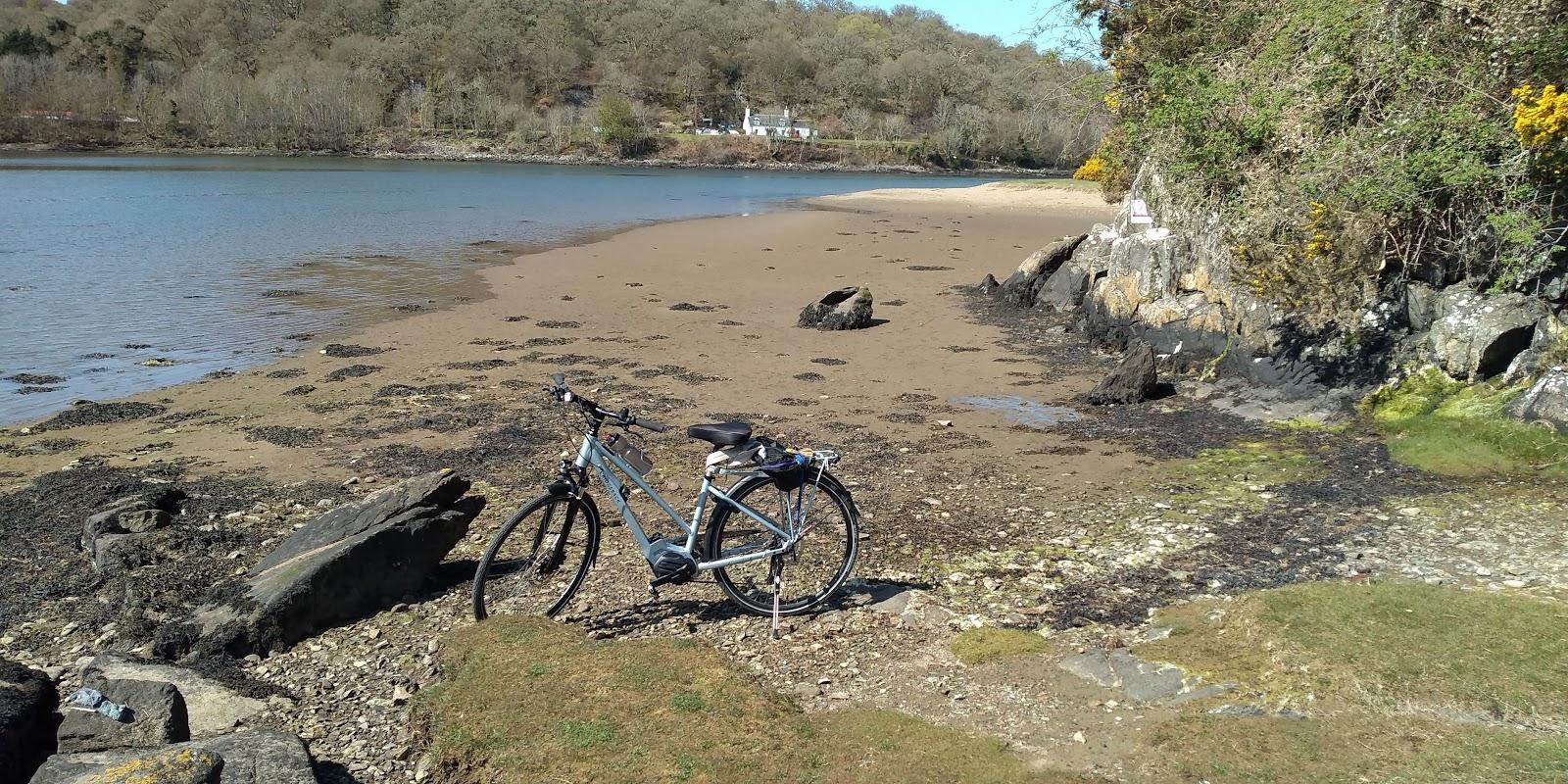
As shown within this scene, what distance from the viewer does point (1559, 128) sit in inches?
363

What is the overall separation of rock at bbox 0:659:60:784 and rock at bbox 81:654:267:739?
262 mm

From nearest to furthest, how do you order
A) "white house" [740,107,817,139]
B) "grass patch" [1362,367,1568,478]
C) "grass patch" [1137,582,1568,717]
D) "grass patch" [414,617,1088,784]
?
1. "grass patch" [414,617,1088,784]
2. "grass patch" [1137,582,1568,717]
3. "grass patch" [1362,367,1568,478]
4. "white house" [740,107,817,139]

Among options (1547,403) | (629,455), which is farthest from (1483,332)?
(629,455)

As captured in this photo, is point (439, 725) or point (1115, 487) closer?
point (439, 725)

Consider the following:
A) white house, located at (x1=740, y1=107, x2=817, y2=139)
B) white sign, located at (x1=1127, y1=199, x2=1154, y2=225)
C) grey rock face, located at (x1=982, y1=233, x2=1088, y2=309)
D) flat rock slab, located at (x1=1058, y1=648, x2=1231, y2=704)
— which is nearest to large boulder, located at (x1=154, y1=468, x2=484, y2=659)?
flat rock slab, located at (x1=1058, y1=648, x2=1231, y2=704)

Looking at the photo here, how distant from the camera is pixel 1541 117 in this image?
9.30 m

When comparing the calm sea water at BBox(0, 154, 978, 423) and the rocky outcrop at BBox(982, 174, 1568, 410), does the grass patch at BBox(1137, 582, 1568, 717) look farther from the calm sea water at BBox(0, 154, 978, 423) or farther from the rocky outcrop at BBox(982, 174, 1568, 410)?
the calm sea water at BBox(0, 154, 978, 423)

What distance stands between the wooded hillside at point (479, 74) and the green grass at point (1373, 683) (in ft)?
357

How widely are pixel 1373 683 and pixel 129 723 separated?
17.7ft

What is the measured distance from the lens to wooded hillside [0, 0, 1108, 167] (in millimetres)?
125562

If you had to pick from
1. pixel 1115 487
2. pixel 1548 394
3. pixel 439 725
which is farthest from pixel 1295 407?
pixel 439 725

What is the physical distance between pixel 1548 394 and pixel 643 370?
404 inches

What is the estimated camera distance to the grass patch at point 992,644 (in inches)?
220

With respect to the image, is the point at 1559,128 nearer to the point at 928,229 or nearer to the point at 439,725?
the point at 439,725
